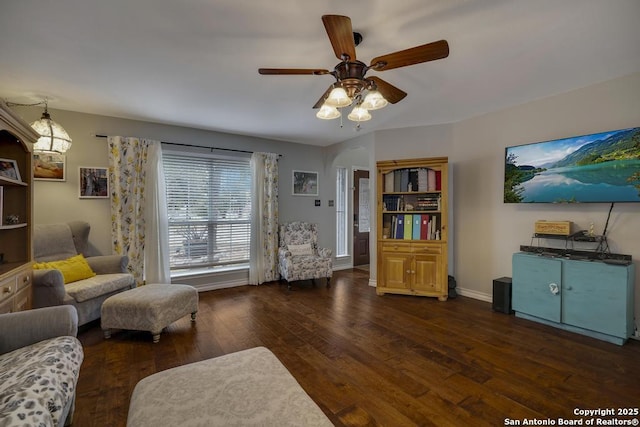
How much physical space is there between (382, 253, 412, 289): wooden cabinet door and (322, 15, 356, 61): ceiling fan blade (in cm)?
288

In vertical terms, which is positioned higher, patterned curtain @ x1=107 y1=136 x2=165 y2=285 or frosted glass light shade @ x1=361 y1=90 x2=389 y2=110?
frosted glass light shade @ x1=361 y1=90 x2=389 y2=110

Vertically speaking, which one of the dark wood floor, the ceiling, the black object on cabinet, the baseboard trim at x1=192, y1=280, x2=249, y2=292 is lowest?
the dark wood floor

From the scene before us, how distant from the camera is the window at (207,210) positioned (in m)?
4.13

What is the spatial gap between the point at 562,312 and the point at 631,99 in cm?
208

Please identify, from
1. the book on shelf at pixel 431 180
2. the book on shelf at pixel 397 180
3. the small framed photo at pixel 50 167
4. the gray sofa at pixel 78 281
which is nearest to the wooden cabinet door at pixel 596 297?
the book on shelf at pixel 431 180

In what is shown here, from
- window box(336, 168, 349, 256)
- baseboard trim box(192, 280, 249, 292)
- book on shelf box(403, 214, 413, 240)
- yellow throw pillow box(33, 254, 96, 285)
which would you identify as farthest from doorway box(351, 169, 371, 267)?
yellow throw pillow box(33, 254, 96, 285)

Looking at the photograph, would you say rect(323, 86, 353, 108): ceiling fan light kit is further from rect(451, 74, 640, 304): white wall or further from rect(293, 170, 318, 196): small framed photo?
rect(293, 170, 318, 196): small framed photo

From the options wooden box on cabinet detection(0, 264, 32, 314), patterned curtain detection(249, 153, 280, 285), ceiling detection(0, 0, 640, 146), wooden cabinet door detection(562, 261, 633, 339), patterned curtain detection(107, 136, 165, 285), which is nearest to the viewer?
ceiling detection(0, 0, 640, 146)

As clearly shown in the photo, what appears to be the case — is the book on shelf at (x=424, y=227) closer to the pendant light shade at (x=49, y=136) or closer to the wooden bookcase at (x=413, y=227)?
the wooden bookcase at (x=413, y=227)

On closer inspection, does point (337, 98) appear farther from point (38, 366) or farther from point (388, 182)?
point (388, 182)

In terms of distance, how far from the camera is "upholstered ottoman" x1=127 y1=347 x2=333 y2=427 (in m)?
1.05

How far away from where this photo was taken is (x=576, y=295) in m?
2.69

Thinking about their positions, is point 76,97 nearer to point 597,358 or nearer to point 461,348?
point 461,348

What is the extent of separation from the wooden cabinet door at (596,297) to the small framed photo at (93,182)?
17.5ft
